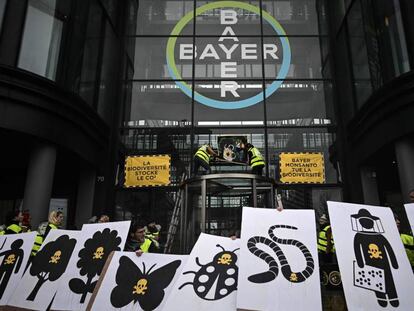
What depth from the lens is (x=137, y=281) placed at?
418 cm

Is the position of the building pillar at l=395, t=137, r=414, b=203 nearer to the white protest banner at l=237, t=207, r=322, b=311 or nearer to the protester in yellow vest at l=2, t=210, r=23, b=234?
the white protest banner at l=237, t=207, r=322, b=311

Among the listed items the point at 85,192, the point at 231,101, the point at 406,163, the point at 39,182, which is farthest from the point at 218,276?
the point at 231,101

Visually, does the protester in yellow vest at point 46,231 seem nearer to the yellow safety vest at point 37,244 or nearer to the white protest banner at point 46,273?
the yellow safety vest at point 37,244

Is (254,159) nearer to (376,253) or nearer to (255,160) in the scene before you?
(255,160)

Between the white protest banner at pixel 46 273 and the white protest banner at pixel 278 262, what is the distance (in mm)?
2350

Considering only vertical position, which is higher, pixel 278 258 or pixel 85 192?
pixel 85 192

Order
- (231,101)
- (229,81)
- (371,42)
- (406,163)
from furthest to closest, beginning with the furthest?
(229,81) < (231,101) < (371,42) < (406,163)

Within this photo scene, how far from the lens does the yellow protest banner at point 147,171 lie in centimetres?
1239

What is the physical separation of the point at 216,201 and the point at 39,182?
455 centimetres

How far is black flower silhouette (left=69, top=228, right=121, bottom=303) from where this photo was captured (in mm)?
4512

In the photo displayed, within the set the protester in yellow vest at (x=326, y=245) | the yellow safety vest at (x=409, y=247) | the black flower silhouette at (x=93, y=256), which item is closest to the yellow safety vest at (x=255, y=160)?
the protester in yellow vest at (x=326, y=245)

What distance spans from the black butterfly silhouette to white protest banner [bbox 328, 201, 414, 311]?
70.8 inches

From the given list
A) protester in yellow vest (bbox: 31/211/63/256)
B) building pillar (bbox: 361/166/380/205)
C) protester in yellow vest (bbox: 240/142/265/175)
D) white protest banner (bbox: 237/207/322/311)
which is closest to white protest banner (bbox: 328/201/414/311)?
white protest banner (bbox: 237/207/322/311)

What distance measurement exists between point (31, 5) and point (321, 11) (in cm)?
1012
